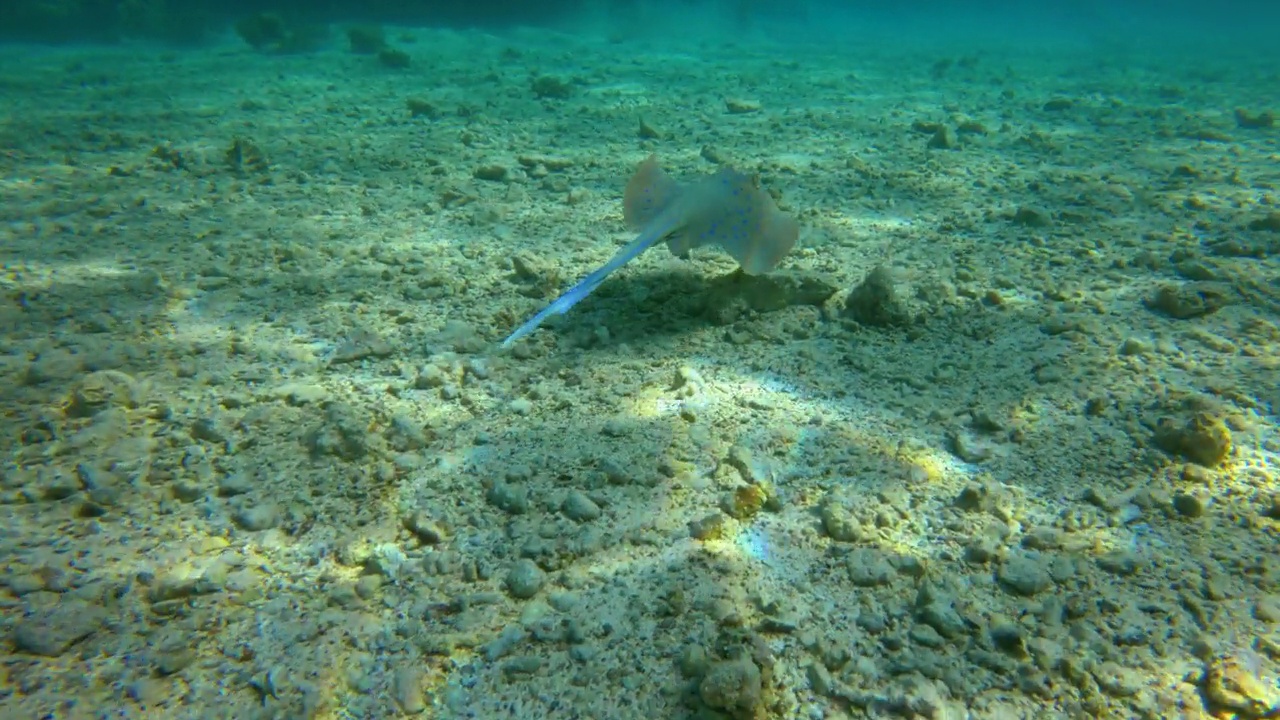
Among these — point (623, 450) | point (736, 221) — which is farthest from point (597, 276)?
point (736, 221)

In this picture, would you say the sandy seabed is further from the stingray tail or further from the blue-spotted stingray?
the stingray tail

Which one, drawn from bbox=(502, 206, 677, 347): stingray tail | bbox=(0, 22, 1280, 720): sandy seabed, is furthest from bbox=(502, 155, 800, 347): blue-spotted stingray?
bbox=(0, 22, 1280, 720): sandy seabed

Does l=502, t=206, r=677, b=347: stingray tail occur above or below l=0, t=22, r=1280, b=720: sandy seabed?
above

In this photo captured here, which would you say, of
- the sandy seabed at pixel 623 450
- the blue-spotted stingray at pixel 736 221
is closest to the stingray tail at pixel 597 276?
the blue-spotted stingray at pixel 736 221

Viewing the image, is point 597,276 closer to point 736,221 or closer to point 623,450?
point 623,450

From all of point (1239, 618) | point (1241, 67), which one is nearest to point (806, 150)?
point (1239, 618)

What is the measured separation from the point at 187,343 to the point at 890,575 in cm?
375

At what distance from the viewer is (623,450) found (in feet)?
9.59

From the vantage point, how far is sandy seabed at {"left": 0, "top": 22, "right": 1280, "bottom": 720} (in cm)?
204

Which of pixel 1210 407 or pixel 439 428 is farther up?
pixel 1210 407

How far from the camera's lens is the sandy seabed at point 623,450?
6.70ft

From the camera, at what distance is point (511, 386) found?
11.0ft

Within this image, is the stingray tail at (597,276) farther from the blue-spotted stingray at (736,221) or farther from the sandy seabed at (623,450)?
the sandy seabed at (623,450)

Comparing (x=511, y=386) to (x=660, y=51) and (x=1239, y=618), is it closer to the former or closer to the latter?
(x=1239, y=618)
